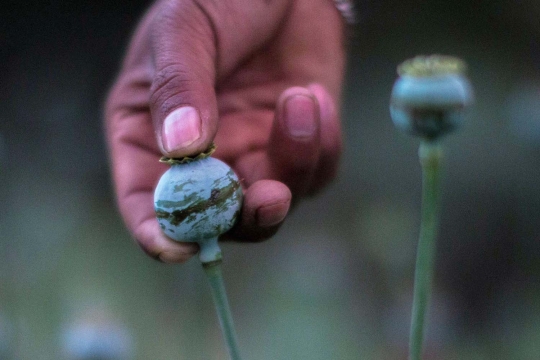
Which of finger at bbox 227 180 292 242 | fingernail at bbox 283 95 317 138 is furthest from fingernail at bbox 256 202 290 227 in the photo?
fingernail at bbox 283 95 317 138

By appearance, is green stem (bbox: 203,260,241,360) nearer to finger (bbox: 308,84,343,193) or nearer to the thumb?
the thumb

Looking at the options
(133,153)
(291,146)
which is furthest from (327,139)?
(133,153)

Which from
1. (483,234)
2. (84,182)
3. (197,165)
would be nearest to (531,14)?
(483,234)

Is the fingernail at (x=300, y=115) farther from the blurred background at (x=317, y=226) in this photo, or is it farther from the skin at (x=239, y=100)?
the blurred background at (x=317, y=226)

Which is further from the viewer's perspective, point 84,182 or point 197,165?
point 84,182

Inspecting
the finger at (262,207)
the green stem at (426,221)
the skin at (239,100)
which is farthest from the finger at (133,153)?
the green stem at (426,221)

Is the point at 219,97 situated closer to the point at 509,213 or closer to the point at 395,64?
the point at 395,64
